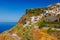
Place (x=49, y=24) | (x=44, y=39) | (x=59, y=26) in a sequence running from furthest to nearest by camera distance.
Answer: (x=49, y=24), (x=59, y=26), (x=44, y=39)

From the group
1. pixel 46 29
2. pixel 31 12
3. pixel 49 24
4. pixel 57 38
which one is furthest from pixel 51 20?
pixel 31 12

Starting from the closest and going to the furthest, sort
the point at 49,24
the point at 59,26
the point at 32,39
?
the point at 32,39 < the point at 59,26 < the point at 49,24

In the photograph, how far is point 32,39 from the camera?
24.5 m

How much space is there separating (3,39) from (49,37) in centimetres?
1106

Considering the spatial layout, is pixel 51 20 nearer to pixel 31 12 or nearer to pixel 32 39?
pixel 32 39

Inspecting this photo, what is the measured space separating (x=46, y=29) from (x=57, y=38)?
2332 millimetres

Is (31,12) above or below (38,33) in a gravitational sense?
above

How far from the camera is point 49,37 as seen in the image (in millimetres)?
22781

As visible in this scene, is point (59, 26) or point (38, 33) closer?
point (38, 33)

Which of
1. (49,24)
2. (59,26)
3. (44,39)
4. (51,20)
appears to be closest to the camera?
(44,39)

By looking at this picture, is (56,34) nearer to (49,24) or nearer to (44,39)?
(44,39)

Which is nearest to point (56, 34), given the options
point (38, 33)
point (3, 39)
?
point (38, 33)

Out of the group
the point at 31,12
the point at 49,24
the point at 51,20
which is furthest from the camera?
the point at 31,12

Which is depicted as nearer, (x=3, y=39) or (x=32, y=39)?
(x=32, y=39)
